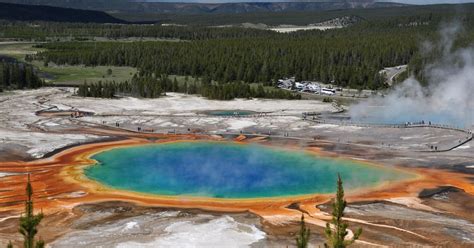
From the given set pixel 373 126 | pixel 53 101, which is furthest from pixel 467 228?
pixel 53 101

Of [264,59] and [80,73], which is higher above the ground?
[264,59]

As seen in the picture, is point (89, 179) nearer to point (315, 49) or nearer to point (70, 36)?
point (315, 49)

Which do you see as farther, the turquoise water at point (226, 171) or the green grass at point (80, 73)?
the green grass at point (80, 73)

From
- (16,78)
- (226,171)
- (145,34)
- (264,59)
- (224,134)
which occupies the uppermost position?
(145,34)

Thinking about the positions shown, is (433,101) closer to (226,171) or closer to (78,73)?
(226,171)

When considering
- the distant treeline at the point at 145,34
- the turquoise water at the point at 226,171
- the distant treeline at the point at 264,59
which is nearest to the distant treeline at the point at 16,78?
the distant treeline at the point at 264,59

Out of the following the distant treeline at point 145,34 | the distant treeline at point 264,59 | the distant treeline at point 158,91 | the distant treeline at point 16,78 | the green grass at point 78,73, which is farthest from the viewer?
the distant treeline at point 145,34

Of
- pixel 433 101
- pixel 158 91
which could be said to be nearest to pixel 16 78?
pixel 158 91

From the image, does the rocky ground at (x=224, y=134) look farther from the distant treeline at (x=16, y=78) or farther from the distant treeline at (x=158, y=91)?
the distant treeline at (x=16, y=78)
